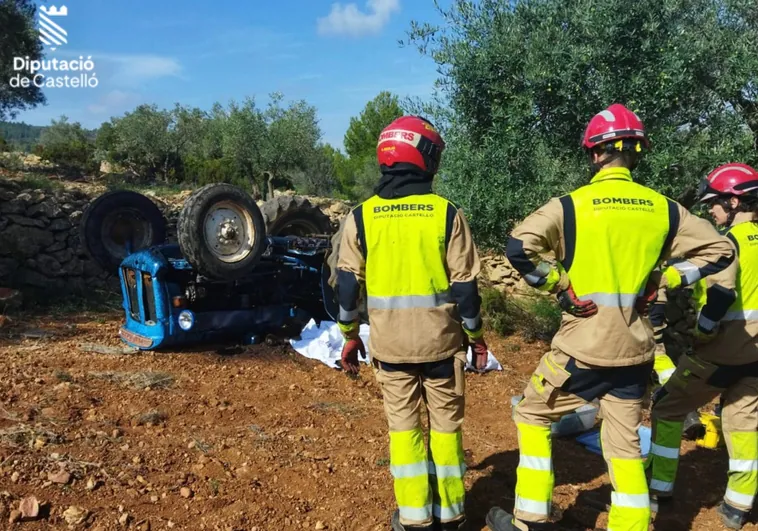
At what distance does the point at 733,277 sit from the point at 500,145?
274 cm

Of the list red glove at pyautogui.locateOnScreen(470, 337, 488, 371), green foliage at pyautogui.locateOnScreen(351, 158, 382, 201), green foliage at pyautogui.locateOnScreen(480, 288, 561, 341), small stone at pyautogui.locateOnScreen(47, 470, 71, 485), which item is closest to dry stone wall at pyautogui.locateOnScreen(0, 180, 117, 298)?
green foliage at pyautogui.locateOnScreen(480, 288, 561, 341)

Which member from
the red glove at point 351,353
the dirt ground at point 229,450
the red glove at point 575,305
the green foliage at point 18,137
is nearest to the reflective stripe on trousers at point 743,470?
the dirt ground at point 229,450

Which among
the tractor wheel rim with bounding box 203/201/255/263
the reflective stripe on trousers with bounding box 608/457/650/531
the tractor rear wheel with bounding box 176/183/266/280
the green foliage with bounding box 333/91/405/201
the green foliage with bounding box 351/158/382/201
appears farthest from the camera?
the green foliage with bounding box 333/91/405/201

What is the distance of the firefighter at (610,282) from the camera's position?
276 cm

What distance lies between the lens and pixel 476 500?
3598 millimetres

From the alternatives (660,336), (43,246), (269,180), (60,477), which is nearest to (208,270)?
(60,477)

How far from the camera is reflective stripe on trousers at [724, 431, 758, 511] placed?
340 cm

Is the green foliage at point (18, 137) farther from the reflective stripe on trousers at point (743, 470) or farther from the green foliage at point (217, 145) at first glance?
the reflective stripe on trousers at point (743, 470)

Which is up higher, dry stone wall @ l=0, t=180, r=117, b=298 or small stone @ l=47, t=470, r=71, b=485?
dry stone wall @ l=0, t=180, r=117, b=298

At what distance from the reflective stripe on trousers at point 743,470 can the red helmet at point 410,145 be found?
2.32 m

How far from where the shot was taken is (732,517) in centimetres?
341

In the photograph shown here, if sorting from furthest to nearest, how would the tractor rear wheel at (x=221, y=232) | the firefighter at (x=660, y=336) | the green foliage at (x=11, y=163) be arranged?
the green foliage at (x=11, y=163) < the tractor rear wheel at (x=221, y=232) < the firefighter at (x=660, y=336)

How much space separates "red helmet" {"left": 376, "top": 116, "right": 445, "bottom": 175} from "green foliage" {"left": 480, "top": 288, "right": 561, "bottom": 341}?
184 inches

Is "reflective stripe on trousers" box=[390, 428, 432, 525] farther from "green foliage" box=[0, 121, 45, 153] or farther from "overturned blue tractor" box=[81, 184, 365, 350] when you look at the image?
"green foliage" box=[0, 121, 45, 153]
